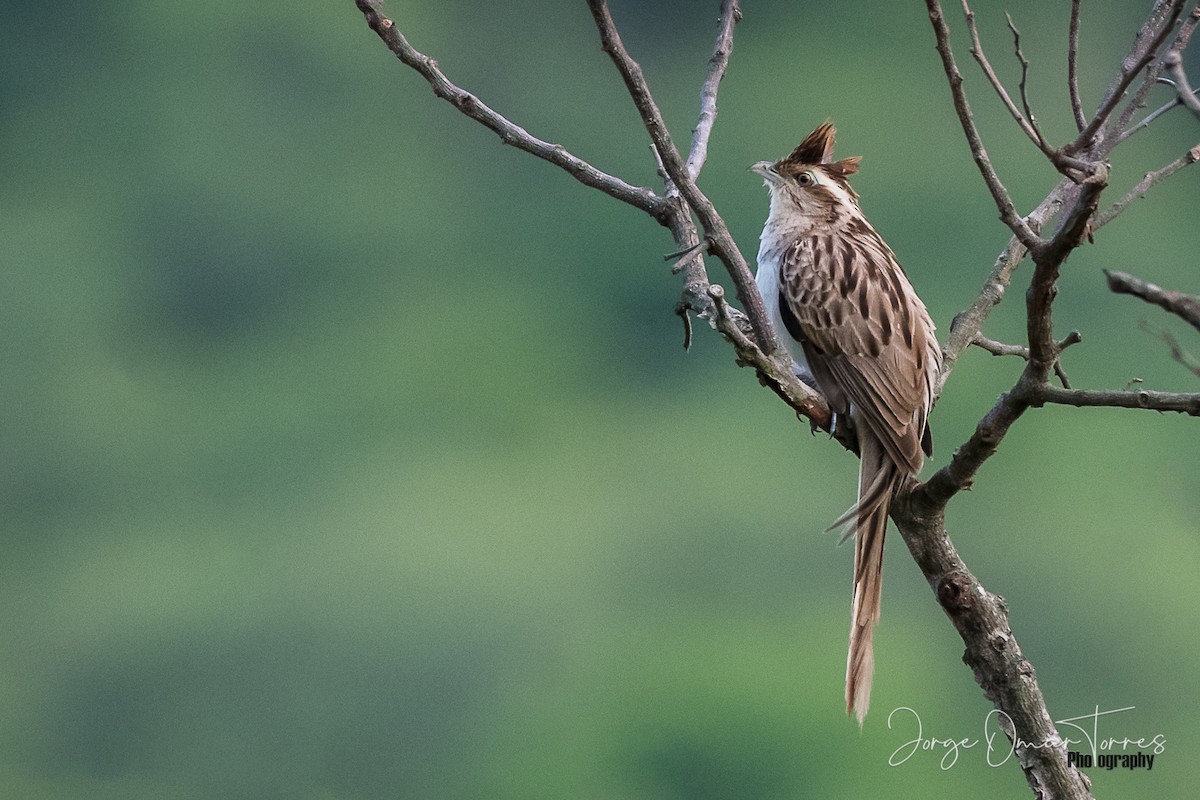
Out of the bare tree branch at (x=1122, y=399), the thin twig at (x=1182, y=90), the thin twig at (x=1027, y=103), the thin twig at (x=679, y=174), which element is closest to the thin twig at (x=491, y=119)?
the thin twig at (x=679, y=174)

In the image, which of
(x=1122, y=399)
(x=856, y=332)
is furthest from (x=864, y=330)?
(x=1122, y=399)

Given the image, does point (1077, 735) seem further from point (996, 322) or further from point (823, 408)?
point (996, 322)

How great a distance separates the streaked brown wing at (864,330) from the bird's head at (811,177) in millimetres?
127

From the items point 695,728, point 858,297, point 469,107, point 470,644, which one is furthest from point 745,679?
point 469,107

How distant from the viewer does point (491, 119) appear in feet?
7.21

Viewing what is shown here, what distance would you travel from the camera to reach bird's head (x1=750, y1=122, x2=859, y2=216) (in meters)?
3.18

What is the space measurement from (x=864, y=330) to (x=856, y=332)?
0.06 feet

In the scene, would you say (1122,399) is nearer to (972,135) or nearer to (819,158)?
→ (972,135)

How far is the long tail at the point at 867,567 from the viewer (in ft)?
8.22

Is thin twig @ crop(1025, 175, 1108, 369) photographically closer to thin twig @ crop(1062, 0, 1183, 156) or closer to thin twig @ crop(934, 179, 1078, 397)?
thin twig @ crop(1062, 0, 1183, 156)

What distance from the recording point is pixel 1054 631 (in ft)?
19.6

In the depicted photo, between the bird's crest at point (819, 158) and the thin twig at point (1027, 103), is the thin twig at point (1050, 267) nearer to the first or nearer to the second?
the thin twig at point (1027, 103)

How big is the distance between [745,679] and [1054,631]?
1.46m

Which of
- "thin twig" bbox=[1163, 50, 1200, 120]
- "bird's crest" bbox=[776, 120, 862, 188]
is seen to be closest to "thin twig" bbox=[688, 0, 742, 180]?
"bird's crest" bbox=[776, 120, 862, 188]
